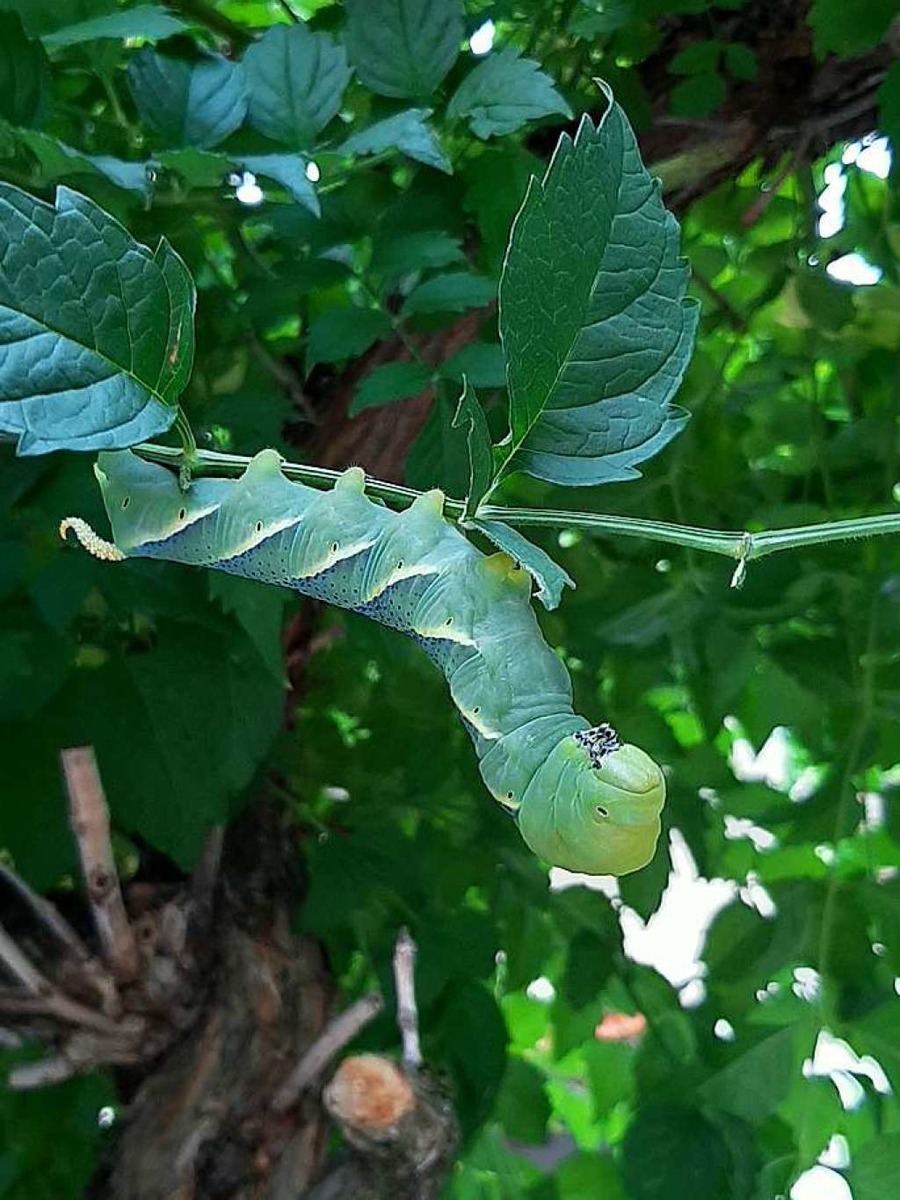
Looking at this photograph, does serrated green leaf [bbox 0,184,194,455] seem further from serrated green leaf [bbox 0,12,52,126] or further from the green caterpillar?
serrated green leaf [bbox 0,12,52,126]

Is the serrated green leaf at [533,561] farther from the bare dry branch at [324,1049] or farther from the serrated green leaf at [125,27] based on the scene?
the bare dry branch at [324,1049]

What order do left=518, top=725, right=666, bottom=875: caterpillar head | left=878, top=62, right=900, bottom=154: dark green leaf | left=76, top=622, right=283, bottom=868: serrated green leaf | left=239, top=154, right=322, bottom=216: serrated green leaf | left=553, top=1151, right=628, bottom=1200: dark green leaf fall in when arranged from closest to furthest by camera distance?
left=518, top=725, right=666, bottom=875: caterpillar head
left=239, top=154, right=322, bottom=216: serrated green leaf
left=878, top=62, right=900, bottom=154: dark green leaf
left=76, top=622, right=283, bottom=868: serrated green leaf
left=553, top=1151, right=628, bottom=1200: dark green leaf

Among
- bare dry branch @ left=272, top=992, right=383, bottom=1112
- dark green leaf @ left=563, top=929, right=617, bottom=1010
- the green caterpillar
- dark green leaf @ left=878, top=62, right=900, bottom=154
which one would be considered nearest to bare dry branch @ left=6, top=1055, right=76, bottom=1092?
bare dry branch @ left=272, top=992, right=383, bottom=1112

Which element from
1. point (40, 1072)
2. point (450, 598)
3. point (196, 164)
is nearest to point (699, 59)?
point (196, 164)

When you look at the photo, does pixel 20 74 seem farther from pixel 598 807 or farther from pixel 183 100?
pixel 598 807

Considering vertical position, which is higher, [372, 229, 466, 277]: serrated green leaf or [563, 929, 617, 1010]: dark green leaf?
[372, 229, 466, 277]: serrated green leaf

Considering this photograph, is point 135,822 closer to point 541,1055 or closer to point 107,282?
point 107,282
